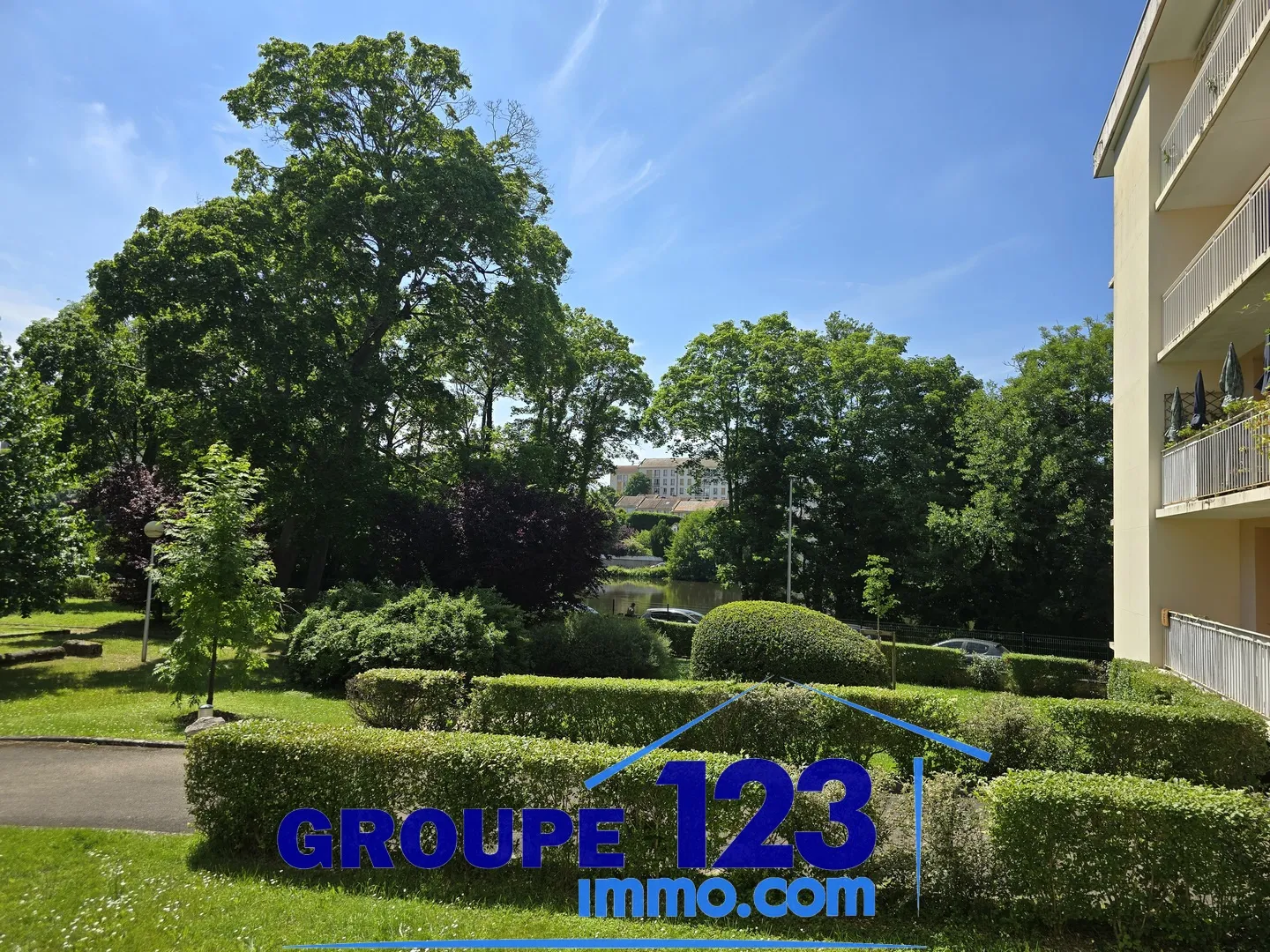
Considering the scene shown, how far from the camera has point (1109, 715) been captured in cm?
895

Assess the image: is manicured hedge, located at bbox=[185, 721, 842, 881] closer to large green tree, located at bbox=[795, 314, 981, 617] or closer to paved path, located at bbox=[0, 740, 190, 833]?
paved path, located at bbox=[0, 740, 190, 833]

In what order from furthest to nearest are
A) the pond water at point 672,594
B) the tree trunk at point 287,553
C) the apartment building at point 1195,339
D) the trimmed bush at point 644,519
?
the trimmed bush at point 644,519 → the pond water at point 672,594 → the tree trunk at point 287,553 → the apartment building at point 1195,339

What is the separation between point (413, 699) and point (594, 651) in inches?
240

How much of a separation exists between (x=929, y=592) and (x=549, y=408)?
807 inches

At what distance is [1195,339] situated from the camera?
11664mm

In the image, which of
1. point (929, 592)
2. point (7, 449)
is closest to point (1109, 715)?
point (7, 449)

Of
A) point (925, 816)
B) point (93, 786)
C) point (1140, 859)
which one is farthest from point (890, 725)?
point (93, 786)

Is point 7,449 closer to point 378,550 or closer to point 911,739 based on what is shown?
point 378,550

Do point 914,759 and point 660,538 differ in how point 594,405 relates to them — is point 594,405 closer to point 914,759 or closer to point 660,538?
point 914,759

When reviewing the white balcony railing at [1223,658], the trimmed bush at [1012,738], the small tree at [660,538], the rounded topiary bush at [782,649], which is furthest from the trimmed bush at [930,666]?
the small tree at [660,538]

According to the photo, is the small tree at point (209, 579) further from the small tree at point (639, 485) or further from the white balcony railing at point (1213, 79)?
the small tree at point (639, 485)

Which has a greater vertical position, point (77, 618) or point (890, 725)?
point (890, 725)

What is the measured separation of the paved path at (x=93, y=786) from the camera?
23.2 feet

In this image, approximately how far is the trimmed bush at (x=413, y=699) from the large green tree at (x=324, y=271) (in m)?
12.2
